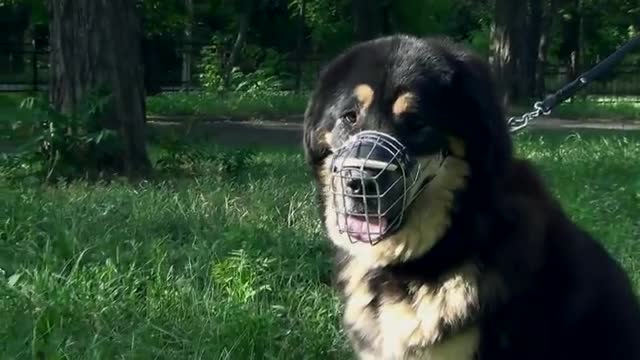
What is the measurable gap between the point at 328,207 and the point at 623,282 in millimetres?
1192

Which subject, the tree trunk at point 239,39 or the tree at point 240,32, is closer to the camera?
the tree trunk at point 239,39

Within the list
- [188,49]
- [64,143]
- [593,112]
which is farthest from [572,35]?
[64,143]

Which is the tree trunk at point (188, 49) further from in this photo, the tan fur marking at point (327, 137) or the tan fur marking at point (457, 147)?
the tan fur marking at point (457, 147)

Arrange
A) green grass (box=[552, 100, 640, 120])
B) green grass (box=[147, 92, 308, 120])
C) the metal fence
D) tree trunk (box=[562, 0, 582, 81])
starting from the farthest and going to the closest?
1. tree trunk (box=[562, 0, 582, 81])
2. the metal fence
3. green grass (box=[552, 100, 640, 120])
4. green grass (box=[147, 92, 308, 120])

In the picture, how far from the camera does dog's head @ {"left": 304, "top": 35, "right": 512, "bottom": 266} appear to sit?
3912mm

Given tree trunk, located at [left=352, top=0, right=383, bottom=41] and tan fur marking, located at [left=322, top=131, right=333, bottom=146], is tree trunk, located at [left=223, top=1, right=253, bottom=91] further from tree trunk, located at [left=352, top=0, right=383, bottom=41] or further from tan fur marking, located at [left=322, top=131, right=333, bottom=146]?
tan fur marking, located at [left=322, top=131, right=333, bottom=146]

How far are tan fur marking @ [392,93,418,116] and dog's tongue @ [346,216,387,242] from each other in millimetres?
405

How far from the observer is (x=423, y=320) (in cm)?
407

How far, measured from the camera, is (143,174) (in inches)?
405

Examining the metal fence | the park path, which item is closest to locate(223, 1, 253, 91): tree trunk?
the metal fence

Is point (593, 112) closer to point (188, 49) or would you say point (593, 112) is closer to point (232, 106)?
point (232, 106)

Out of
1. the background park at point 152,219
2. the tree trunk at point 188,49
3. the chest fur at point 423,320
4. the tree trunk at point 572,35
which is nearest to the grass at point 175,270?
the background park at point 152,219

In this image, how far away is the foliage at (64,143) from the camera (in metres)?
9.73

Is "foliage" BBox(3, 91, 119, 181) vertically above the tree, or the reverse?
"foliage" BBox(3, 91, 119, 181)
